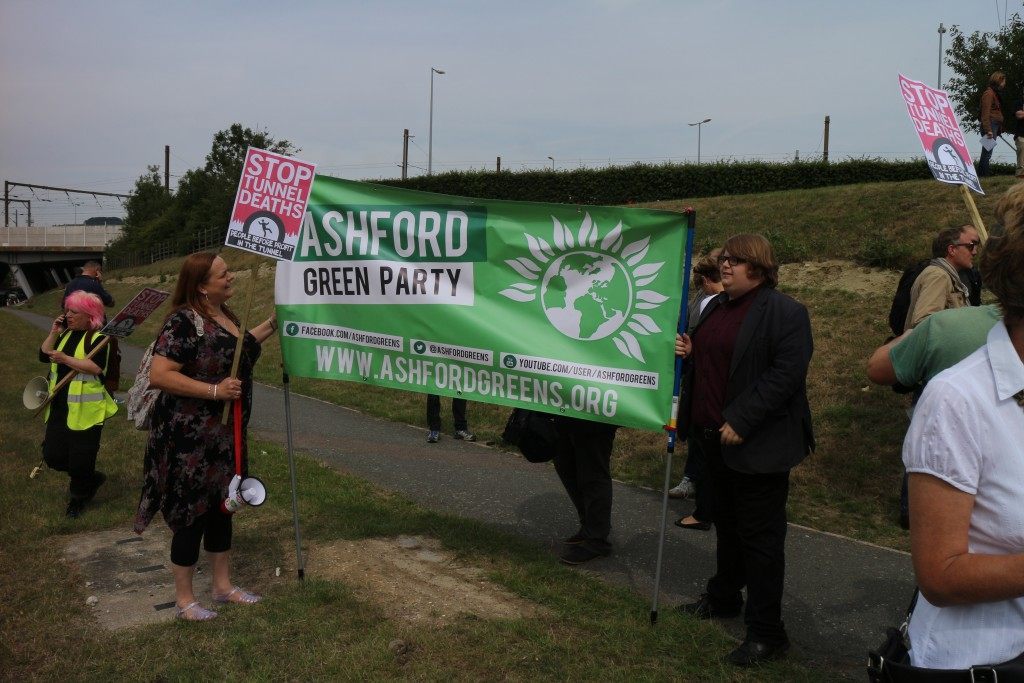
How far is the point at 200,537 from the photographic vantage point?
4.30 metres

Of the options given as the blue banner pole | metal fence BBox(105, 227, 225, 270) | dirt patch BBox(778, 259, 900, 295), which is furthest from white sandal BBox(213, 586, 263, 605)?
metal fence BBox(105, 227, 225, 270)

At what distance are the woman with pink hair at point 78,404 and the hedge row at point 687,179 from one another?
15370 millimetres

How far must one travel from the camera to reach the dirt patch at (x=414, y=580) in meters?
4.34

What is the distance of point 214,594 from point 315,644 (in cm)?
89

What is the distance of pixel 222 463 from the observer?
4.26m

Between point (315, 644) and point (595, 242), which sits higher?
point (595, 242)

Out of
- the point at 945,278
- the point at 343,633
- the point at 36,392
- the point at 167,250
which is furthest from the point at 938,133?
the point at 167,250

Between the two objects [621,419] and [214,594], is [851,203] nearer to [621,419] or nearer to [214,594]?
[621,419]

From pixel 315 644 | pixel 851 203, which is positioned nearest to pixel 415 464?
pixel 315 644

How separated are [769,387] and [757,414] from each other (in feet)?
0.46

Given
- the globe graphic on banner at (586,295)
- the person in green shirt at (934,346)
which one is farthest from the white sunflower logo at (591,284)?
the person in green shirt at (934,346)

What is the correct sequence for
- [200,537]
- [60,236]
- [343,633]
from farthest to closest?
[60,236] < [200,537] < [343,633]

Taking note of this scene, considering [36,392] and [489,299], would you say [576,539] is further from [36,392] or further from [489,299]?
[36,392]

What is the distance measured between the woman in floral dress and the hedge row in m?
16.8
